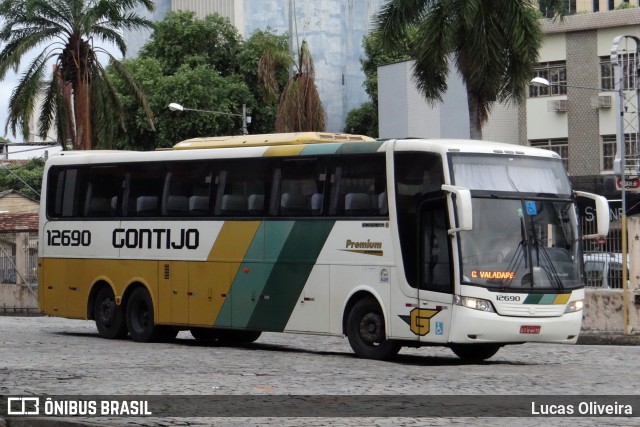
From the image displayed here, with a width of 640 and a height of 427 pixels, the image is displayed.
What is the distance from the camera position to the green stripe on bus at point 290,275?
21312mm

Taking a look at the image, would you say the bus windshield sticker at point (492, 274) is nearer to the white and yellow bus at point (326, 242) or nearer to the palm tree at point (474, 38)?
the white and yellow bus at point (326, 242)

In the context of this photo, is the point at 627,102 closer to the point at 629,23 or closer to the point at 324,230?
the point at 629,23

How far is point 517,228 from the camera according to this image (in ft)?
63.6

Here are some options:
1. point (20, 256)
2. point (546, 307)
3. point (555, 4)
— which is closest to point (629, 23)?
point (555, 4)

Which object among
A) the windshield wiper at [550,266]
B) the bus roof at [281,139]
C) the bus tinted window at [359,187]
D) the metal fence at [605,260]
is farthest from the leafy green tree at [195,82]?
the windshield wiper at [550,266]

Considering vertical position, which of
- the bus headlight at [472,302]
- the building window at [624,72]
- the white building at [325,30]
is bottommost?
the bus headlight at [472,302]

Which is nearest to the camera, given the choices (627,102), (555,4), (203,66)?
(555,4)

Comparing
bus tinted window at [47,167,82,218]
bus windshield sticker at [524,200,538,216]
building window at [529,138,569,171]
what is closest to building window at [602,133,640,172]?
building window at [529,138,569,171]

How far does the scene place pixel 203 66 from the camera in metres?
78.9

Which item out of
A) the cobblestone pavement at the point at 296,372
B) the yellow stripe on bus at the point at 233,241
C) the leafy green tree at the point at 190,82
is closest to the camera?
the cobblestone pavement at the point at 296,372

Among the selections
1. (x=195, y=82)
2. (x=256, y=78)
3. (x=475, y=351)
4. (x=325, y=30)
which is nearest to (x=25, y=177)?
(x=325, y=30)

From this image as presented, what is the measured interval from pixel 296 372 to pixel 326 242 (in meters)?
4.13

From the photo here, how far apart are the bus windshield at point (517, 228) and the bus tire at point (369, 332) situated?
179 centimetres

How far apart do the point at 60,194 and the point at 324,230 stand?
723 centimetres
